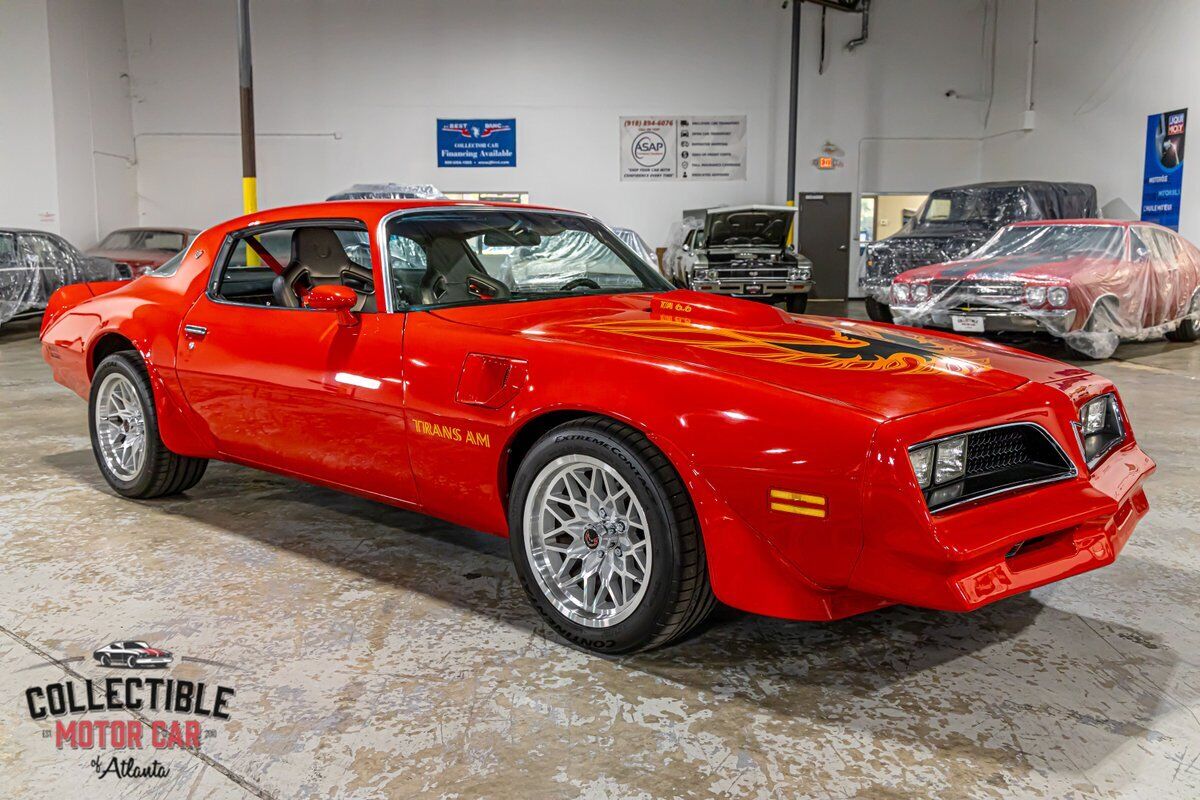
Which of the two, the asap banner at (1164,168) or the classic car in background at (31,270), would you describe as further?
the asap banner at (1164,168)

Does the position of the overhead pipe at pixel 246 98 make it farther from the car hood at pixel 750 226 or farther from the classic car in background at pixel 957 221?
the classic car in background at pixel 957 221

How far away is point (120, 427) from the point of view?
401 cm

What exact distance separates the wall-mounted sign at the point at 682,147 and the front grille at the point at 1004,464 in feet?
52.4

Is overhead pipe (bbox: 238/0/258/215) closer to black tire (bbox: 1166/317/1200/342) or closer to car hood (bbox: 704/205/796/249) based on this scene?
car hood (bbox: 704/205/796/249)

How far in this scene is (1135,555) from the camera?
10.9 ft

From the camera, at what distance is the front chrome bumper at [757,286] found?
1332cm

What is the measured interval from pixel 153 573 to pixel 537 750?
5.70 ft

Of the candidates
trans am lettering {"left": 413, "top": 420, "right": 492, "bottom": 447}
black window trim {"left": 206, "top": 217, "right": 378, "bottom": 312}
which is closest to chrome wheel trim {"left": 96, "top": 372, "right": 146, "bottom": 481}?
black window trim {"left": 206, "top": 217, "right": 378, "bottom": 312}

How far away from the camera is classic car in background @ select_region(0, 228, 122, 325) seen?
10906 millimetres

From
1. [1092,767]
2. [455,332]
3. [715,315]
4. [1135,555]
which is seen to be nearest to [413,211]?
[455,332]

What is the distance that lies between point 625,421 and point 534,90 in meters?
16.2

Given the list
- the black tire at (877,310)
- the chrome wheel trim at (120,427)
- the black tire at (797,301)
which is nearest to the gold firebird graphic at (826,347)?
the chrome wheel trim at (120,427)

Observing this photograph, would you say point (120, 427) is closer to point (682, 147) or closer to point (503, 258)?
point (503, 258)

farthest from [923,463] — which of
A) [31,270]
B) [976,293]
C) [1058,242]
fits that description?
[31,270]
